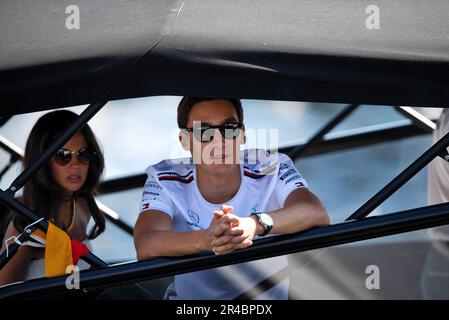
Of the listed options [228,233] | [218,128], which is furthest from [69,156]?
[228,233]

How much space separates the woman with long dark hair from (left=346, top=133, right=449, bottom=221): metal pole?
36.0 inches

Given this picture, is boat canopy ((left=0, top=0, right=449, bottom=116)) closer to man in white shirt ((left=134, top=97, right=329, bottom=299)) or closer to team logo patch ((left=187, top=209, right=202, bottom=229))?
man in white shirt ((left=134, top=97, right=329, bottom=299))

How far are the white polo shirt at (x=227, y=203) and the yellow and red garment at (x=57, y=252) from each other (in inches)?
10.0

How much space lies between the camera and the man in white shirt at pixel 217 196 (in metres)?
2.03

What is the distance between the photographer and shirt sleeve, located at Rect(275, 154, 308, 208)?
7.30ft

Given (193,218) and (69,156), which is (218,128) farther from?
(69,156)

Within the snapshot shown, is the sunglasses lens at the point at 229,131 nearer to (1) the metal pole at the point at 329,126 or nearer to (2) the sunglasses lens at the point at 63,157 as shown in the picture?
(2) the sunglasses lens at the point at 63,157

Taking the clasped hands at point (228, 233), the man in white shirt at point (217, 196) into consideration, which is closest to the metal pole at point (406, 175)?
the man in white shirt at point (217, 196)

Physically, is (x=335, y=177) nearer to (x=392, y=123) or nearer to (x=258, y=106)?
(x=392, y=123)

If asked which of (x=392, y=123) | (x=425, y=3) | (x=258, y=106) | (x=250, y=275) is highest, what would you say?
(x=258, y=106)

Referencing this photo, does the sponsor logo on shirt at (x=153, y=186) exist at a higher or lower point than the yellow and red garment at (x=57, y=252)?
higher

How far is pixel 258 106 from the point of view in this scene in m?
4.75
